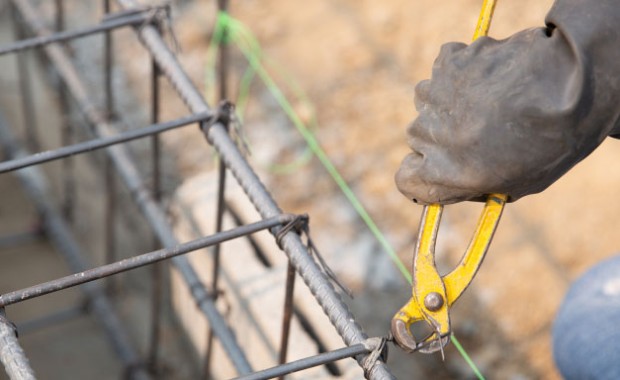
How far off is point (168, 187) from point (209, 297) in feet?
7.06

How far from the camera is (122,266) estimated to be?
2596 millimetres

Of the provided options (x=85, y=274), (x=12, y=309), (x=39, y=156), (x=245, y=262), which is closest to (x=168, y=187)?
(x=12, y=309)

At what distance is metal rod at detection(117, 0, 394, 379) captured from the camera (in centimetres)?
257

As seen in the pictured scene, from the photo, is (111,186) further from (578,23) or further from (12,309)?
(578,23)

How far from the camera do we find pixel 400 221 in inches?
213

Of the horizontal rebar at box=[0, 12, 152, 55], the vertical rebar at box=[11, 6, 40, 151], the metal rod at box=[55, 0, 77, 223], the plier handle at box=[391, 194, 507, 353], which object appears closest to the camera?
the plier handle at box=[391, 194, 507, 353]

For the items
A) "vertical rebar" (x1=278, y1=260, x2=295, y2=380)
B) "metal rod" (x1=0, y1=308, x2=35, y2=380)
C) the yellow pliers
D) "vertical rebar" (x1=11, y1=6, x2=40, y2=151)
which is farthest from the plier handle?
"vertical rebar" (x1=11, y1=6, x2=40, y2=151)

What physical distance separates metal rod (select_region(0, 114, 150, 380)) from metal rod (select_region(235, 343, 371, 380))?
212 cm

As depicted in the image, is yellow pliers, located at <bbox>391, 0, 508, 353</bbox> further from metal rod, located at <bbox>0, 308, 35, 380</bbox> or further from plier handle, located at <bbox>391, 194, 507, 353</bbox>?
metal rod, located at <bbox>0, 308, 35, 380</bbox>

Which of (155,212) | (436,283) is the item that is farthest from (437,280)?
(155,212)

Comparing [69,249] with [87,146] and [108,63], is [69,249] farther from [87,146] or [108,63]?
[87,146]

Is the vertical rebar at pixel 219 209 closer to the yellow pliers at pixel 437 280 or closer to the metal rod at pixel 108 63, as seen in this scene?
the metal rod at pixel 108 63

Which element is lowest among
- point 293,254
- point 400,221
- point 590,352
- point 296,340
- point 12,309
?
point 590,352

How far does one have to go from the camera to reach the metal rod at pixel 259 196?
Result: 2.57 m
